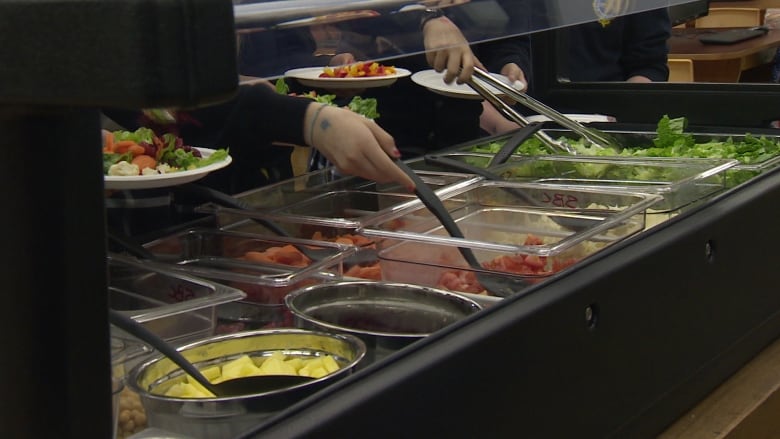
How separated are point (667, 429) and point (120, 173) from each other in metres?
0.79

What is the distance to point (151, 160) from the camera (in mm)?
1512

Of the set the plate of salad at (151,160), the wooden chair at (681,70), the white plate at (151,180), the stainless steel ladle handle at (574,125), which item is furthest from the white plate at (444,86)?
the wooden chair at (681,70)

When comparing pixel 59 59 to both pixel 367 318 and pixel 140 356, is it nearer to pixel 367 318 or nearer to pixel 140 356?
pixel 140 356

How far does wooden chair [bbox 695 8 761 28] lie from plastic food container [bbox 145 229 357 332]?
5.73 metres

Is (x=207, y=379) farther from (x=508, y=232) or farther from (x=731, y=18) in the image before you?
(x=731, y=18)

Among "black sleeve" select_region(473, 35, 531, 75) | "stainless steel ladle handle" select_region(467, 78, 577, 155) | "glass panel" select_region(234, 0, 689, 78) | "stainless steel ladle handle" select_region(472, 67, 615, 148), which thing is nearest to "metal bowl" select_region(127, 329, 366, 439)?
"glass panel" select_region(234, 0, 689, 78)

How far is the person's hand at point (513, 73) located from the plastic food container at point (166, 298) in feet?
4.11

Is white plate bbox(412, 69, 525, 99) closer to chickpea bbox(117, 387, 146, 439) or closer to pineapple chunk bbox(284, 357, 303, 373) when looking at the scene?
pineapple chunk bbox(284, 357, 303, 373)

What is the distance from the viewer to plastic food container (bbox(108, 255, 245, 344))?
32.9 inches

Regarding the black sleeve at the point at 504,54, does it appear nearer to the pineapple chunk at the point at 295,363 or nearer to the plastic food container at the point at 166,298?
the plastic food container at the point at 166,298

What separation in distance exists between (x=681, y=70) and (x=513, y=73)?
95.2 inches

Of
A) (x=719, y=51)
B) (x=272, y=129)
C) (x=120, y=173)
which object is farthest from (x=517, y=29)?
(x=719, y=51)

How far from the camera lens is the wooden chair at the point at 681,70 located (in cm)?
443

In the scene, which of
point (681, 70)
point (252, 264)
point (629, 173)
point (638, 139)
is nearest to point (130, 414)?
point (252, 264)
